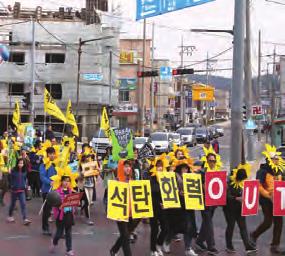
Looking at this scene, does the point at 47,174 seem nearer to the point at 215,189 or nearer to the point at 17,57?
the point at 215,189

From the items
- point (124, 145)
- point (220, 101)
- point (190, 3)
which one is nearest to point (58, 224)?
point (124, 145)

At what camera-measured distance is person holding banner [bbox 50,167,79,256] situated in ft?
30.7

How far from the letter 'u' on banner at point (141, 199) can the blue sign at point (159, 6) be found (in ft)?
23.3

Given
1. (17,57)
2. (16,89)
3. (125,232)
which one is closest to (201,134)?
(16,89)

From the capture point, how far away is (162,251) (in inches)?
388

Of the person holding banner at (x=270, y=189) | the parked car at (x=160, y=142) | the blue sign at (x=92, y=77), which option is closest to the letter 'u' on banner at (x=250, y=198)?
the person holding banner at (x=270, y=189)

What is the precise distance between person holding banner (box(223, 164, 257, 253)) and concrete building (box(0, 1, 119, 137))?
38.4 m

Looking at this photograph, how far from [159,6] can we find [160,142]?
25549 millimetres

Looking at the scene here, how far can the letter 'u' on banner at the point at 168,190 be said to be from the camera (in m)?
9.27

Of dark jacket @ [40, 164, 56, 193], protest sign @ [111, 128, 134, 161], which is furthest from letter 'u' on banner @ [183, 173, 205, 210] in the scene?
dark jacket @ [40, 164, 56, 193]

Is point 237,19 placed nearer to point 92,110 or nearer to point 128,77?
point 92,110

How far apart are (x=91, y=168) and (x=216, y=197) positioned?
4147mm

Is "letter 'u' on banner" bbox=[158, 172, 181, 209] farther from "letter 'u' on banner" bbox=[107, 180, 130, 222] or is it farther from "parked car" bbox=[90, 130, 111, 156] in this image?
"parked car" bbox=[90, 130, 111, 156]

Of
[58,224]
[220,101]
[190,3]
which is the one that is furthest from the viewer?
[220,101]
